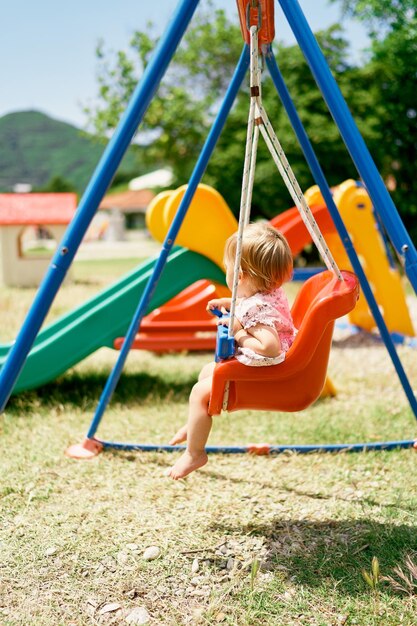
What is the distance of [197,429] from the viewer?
8.48ft

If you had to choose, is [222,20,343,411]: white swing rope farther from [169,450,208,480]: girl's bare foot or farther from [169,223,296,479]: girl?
[169,450,208,480]: girl's bare foot

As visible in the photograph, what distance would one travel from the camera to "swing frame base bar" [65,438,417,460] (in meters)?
3.68

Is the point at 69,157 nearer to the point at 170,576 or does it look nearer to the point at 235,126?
the point at 235,126

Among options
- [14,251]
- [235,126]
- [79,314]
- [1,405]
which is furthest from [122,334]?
[235,126]

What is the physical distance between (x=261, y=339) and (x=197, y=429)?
45 centimetres

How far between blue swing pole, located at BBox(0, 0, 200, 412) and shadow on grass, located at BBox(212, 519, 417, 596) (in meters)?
1.13

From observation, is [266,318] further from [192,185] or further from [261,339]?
[192,185]

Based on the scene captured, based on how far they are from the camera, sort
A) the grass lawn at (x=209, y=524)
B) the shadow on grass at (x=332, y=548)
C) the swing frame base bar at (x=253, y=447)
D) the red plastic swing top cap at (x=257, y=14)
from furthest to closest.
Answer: the swing frame base bar at (x=253, y=447), the red plastic swing top cap at (x=257, y=14), the shadow on grass at (x=332, y=548), the grass lawn at (x=209, y=524)

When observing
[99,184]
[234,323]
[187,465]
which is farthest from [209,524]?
[99,184]

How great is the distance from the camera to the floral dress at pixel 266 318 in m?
2.45

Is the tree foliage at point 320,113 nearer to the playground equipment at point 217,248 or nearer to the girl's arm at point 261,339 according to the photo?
the playground equipment at point 217,248

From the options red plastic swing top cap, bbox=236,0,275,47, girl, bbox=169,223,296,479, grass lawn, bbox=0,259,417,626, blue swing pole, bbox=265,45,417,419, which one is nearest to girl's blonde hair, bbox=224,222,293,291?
girl, bbox=169,223,296,479

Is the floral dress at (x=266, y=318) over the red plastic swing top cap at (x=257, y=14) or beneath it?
beneath

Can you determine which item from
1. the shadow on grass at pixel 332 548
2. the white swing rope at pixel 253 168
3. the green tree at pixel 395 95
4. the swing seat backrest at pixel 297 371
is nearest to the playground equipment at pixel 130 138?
the white swing rope at pixel 253 168
